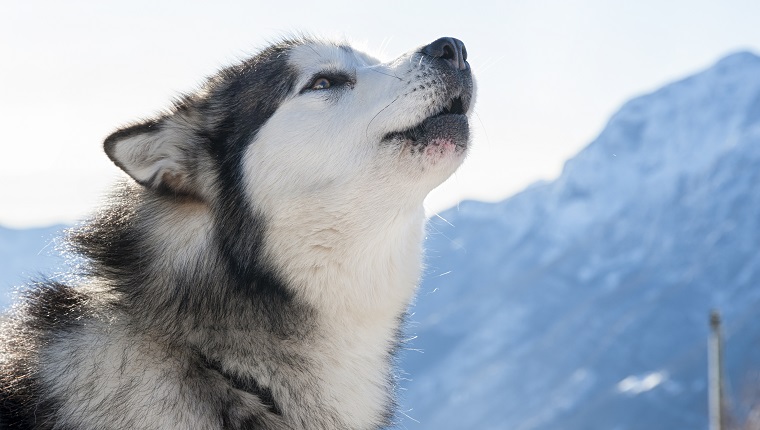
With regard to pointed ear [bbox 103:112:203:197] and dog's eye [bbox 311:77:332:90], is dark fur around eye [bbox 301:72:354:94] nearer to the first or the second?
dog's eye [bbox 311:77:332:90]

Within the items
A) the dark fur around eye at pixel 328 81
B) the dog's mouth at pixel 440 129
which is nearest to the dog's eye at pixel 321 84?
the dark fur around eye at pixel 328 81

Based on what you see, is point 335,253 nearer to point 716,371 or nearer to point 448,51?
point 448,51

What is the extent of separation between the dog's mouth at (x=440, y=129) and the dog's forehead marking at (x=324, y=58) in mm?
557

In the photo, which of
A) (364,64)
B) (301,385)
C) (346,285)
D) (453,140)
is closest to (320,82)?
(364,64)

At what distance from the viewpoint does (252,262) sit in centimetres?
428

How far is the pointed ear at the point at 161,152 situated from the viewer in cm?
413

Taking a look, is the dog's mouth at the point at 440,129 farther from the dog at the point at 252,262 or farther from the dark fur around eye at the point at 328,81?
the dark fur around eye at the point at 328,81

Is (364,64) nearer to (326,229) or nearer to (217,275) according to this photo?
(326,229)

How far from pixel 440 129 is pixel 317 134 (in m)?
0.58

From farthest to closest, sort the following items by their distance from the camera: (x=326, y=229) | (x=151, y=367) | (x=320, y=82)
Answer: (x=320, y=82)
(x=326, y=229)
(x=151, y=367)

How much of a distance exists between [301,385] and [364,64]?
1.71 meters

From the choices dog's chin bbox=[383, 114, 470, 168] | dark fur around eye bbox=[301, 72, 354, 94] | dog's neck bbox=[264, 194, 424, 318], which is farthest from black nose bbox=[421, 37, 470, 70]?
dog's neck bbox=[264, 194, 424, 318]

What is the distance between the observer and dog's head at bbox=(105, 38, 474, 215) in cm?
436

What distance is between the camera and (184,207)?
14.4 feet
